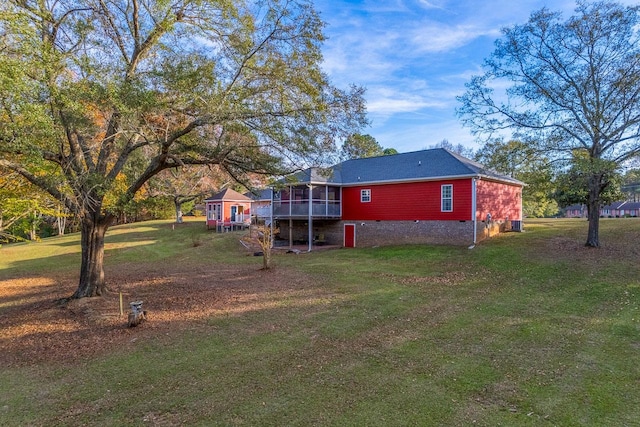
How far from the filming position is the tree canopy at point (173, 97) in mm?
8539

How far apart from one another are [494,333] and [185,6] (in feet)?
38.0

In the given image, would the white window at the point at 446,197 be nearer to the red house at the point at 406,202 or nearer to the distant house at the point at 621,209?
the red house at the point at 406,202

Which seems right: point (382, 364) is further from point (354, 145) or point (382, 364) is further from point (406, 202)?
point (406, 202)

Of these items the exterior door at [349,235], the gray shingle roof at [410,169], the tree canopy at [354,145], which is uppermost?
the gray shingle roof at [410,169]

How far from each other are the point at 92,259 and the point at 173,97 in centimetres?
579

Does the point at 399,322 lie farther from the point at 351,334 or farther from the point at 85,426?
the point at 85,426

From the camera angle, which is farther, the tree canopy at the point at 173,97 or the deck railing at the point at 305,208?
the deck railing at the point at 305,208

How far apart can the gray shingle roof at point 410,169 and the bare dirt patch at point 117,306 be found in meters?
8.02

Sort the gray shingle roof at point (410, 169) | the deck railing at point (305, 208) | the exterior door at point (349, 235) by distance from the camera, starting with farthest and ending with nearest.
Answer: the exterior door at point (349, 235) → the deck railing at point (305, 208) → the gray shingle roof at point (410, 169)

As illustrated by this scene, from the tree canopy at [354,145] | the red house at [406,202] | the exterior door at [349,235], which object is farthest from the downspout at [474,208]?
the tree canopy at [354,145]

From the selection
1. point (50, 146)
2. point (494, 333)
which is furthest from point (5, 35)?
point (494, 333)

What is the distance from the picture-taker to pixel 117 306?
10406mm

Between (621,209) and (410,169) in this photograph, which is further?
(621,209)

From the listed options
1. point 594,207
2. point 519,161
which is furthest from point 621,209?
point 519,161
